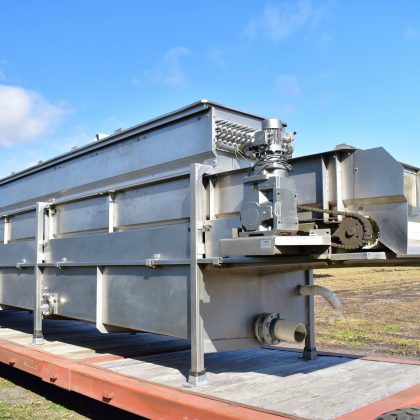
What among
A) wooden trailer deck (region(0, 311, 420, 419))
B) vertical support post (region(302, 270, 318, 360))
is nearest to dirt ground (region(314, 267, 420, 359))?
vertical support post (region(302, 270, 318, 360))

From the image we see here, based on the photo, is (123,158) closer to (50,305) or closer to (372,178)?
(50,305)

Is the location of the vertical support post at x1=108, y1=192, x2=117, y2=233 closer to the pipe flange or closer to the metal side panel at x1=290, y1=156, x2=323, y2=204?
the pipe flange

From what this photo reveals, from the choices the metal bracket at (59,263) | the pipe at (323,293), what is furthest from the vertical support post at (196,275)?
the metal bracket at (59,263)

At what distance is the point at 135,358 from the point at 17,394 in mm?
1735

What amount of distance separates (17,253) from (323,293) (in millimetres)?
3785

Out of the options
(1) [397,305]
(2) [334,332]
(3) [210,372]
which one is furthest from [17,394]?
(1) [397,305]

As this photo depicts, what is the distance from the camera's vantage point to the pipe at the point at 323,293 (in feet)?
12.6

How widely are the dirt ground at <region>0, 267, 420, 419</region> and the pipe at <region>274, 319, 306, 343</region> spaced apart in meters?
1.69

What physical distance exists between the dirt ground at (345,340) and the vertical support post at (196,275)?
1.41 metres

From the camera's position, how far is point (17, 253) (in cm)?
607

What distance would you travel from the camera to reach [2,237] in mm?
6648

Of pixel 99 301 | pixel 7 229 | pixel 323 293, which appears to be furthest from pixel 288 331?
pixel 7 229

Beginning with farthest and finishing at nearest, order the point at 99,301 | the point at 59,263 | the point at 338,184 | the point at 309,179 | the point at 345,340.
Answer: the point at 345,340 → the point at 59,263 → the point at 99,301 → the point at 309,179 → the point at 338,184

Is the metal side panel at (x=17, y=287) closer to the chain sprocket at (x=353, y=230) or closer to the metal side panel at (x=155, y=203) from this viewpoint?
the metal side panel at (x=155, y=203)
